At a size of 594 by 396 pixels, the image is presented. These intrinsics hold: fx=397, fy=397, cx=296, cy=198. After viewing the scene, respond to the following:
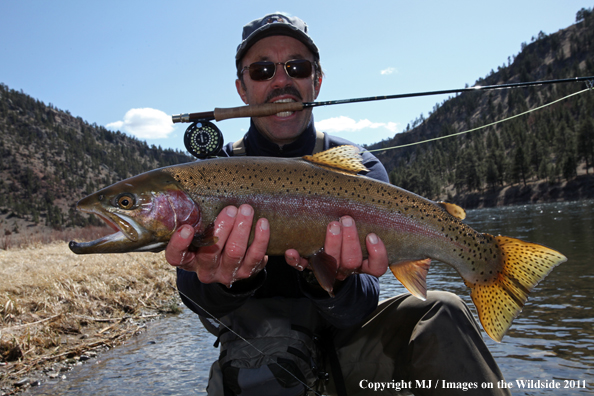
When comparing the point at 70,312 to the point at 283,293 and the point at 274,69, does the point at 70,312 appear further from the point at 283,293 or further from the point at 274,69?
the point at 274,69

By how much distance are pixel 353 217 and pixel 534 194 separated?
2990 inches

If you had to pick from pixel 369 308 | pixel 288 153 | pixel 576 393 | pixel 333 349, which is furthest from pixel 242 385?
pixel 576 393

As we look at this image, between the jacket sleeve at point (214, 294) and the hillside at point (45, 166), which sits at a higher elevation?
the hillside at point (45, 166)

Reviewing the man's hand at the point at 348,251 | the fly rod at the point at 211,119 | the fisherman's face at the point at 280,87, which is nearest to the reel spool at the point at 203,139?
the fly rod at the point at 211,119

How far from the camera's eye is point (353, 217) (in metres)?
2.60

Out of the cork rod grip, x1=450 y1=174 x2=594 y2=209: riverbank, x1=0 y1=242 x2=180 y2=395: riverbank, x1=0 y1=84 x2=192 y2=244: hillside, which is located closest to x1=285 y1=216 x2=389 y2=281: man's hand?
the cork rod grip

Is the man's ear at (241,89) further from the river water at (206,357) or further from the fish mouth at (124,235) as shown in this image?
the river water at (206,357)

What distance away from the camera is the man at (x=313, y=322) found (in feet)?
8.32

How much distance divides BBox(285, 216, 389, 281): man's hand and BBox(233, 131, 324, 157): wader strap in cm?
147

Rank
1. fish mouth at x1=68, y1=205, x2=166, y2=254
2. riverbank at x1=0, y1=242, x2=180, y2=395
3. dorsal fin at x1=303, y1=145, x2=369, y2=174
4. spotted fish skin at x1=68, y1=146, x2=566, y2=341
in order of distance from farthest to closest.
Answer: riverbank at x1=0, y1=242, x2=180, y2=395 < dorsal fin at x1=303, y1=145, x2=369, y2=174 < spotted fish skin at x1=68, y1=146, x2=566, y2=341 < fish mouth at x1=68, y1=205, x2=166, y2=254

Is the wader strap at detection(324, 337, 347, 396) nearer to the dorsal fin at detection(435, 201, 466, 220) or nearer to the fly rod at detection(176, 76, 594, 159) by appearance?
the dorsal fin at detection(435, 201, 466, 220)

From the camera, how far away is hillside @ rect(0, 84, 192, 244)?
100 meters

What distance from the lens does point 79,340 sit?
516 centimetres

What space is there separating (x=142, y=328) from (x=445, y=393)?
475 centimetres
